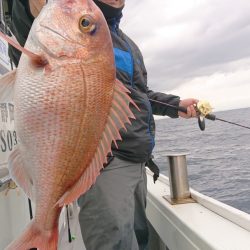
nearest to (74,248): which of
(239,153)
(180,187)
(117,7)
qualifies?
(180,187)

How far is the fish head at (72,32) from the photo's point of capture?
136 centimetres

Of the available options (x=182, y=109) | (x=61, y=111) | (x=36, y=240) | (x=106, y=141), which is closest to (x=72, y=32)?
(x=61, y=111)

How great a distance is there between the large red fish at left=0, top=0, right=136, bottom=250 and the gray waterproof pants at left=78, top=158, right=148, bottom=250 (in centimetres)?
90

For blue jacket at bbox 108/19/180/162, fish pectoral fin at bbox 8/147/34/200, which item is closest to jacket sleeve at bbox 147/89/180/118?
blue jacket at bbox 108/19/180/162

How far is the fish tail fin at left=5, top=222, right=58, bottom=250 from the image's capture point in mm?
1334

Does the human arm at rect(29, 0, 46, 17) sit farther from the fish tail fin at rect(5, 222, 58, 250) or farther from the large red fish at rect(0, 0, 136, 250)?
the fish tail fin at rect(5, 222, 58, 250)

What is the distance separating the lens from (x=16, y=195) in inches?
97.0

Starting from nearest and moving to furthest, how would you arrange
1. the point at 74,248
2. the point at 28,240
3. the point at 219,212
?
the point at 28,240
the point at 219,212
the point at 74,248

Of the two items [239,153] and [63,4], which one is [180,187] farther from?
[239,153]

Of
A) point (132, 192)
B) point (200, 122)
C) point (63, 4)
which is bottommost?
point (132, 192)

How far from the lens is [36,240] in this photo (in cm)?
134

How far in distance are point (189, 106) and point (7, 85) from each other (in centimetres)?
195

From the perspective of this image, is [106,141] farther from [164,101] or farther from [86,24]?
[164,101]

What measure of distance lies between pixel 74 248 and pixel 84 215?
1.65 m
